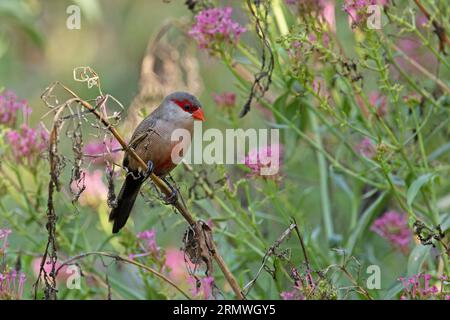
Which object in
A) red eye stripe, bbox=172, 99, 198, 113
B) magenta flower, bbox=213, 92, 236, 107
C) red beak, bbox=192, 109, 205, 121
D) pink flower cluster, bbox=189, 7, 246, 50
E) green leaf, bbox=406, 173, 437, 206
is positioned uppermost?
pink flower cluster, bbox=189, 7, 246, 50

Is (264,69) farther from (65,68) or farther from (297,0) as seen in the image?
(65,68)

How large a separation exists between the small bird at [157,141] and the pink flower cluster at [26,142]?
1.39ft

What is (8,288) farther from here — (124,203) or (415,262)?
(415,262)

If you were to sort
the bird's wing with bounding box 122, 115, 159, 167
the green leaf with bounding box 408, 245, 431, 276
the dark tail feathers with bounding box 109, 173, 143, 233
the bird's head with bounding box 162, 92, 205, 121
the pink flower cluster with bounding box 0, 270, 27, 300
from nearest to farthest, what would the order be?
the pink flower cluster with bounding box 0, 270, 27, 300
the green leaf with bounding box 408, 245, 431, 276
the dark tail feathers with bounding box 109, 173, 143, 233
the bird's wing with bounding box 122, 115, 159, 167
the bird's head with bounding box 162, 92, 205, 121

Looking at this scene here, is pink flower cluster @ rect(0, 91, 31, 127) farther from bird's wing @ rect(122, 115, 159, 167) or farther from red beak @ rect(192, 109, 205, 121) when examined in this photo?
red beak @ rect(192, 109, 205, 121)

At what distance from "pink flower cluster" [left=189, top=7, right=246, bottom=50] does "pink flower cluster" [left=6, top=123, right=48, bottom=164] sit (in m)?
0.89

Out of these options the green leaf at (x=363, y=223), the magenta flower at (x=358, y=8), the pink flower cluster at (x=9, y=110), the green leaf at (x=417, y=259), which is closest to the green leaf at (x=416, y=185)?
the green leaf at (x=417, y=259)

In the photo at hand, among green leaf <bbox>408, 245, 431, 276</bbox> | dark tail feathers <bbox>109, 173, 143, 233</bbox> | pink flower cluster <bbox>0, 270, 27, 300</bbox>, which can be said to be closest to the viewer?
pink flower cluster <bbox>0, 270, 27, 300</bbox>

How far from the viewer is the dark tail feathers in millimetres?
3834

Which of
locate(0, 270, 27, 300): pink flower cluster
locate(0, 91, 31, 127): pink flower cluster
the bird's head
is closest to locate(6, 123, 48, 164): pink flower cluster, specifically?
locate(0, 91, 31, 127): pink flower cluster

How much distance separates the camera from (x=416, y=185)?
3322 mm

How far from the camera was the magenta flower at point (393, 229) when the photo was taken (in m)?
4.07

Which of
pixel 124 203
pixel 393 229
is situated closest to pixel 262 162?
pixel 124 203
